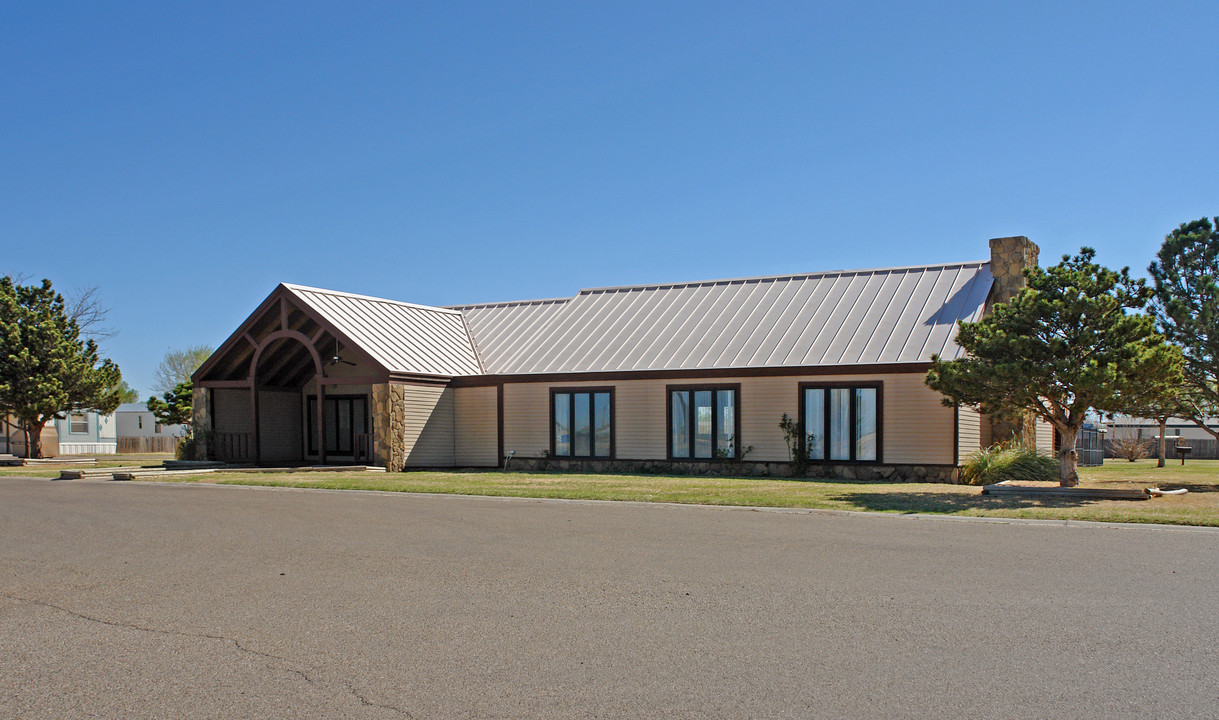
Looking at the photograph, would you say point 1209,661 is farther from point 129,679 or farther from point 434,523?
point 434,523

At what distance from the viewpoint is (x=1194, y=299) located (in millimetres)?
21031

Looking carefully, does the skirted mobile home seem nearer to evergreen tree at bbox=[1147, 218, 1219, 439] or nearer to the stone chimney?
the stone chimney

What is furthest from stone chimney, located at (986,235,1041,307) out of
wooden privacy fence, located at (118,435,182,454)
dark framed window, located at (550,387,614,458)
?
wooden privacy fence, located at (118,435,182,454)

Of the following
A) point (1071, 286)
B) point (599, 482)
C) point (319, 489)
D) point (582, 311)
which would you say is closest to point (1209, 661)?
point (1071, 286)

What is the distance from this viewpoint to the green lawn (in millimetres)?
14312

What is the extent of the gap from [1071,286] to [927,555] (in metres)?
8.98

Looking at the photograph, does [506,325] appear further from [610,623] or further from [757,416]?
[610,623]

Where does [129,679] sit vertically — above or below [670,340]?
below

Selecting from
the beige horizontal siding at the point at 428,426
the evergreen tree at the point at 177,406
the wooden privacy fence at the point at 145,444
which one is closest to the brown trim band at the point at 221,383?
the beige horizontal siding at the point at 428,426

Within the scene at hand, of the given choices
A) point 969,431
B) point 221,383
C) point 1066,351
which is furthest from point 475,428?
Answer: point 1066,351

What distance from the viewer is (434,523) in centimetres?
1322

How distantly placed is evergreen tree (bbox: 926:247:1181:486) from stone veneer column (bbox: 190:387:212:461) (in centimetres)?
→ 2131

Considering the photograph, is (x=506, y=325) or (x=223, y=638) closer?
(x=223, y=638)

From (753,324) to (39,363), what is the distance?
24.3 metres
